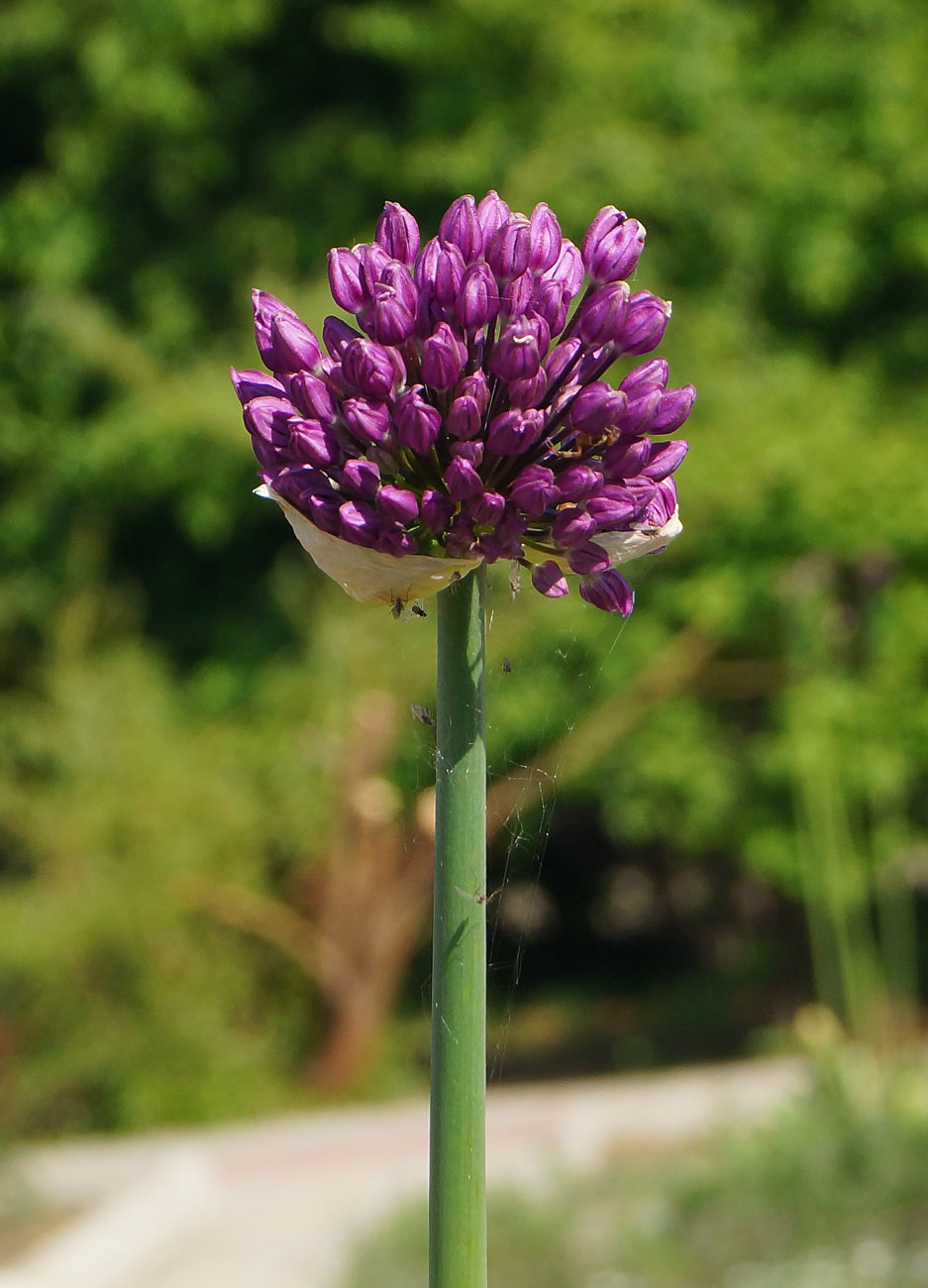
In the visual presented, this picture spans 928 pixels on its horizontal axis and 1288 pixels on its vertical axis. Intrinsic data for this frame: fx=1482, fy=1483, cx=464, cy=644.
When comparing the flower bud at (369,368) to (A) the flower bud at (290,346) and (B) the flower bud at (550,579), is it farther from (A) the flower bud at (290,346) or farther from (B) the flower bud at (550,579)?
(B) the flower bud at (550,579)

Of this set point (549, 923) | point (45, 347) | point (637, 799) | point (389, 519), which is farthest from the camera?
point (549, 923)

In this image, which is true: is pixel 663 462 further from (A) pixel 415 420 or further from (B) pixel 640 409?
(A) pixel 415 420

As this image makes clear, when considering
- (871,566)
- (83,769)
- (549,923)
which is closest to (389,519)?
(871,566)

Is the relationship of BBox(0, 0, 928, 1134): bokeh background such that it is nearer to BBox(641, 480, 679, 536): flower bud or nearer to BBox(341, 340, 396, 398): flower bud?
BBox(641, 480, 679, 536): flower bud

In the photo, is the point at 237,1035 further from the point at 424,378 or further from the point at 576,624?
the point at 424,378

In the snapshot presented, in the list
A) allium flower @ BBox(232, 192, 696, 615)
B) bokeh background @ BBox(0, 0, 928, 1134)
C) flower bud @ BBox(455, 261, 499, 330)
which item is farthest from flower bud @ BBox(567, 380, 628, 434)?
bokeh background @ BBox(0, 0, 928, 1134)
